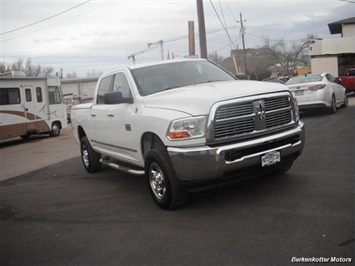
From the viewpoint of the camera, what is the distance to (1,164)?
36.0 feet

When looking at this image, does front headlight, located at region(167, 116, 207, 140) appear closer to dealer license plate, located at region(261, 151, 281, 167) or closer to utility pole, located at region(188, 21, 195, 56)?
dealer license plate, located at region(261, 151, 281, 167)

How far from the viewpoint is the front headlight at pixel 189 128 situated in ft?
14.7

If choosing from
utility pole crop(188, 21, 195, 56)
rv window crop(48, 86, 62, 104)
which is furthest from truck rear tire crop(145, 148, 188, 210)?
rv window crop(48, 86, 62, 104)

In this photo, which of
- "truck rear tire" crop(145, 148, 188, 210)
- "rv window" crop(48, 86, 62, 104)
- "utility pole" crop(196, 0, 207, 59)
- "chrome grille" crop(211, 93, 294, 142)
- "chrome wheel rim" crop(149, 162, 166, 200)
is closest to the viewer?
"chrome grille" crop(211, 93, 294, 142)

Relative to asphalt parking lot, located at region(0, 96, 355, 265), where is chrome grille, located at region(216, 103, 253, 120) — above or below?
above

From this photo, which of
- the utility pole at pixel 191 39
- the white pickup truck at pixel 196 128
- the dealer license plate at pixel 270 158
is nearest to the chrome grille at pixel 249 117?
the white pickup truck at pixel 196 128

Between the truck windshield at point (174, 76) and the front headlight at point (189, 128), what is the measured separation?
4.06ft

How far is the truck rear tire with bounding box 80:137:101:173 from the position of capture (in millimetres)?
7793

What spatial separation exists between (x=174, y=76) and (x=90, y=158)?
9.42 feet

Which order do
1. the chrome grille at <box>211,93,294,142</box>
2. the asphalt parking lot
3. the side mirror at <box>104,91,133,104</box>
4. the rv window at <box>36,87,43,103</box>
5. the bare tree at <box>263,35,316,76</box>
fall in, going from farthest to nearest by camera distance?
the bare tree at <box>263,35,316,76</box> < the rv window at <box>36,87,43,103</box> < the side mirror at <box>104,91,133,104</box> < the chrome grille at <box>211,93,294,142</box> < the asphalt parking lot

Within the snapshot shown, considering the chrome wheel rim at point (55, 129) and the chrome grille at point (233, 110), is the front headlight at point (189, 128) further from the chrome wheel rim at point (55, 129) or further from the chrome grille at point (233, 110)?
the chrome wheel rim at point (55, 129)

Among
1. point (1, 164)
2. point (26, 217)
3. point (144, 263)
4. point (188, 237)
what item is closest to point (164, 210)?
point (188, 237)

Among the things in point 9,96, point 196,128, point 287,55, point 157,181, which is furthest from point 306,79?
point 287,55

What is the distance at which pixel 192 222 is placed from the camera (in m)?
4.44
